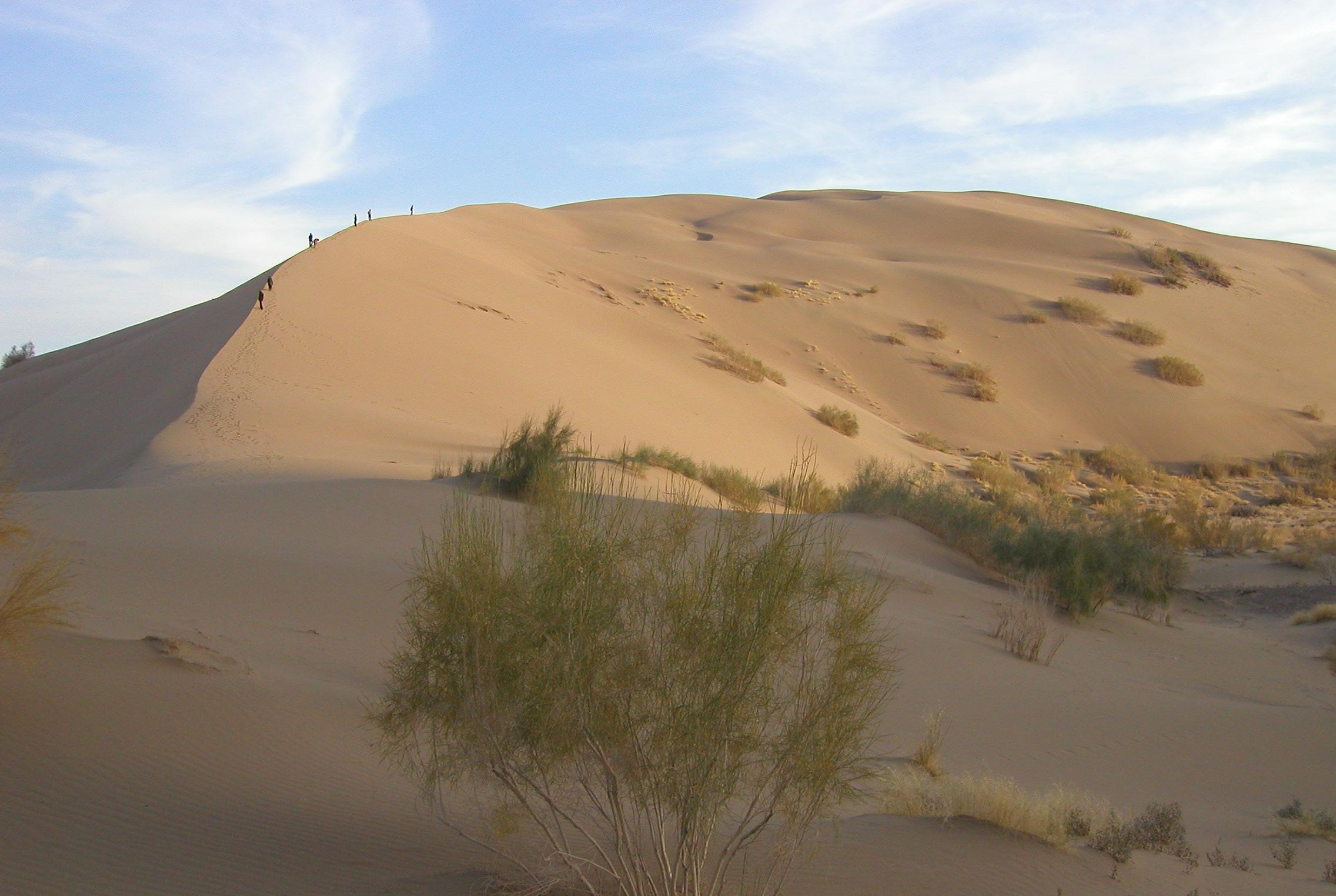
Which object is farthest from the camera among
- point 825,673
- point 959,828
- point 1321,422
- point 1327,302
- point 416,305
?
point 1327,302

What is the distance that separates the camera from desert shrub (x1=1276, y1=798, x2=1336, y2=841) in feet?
22.6

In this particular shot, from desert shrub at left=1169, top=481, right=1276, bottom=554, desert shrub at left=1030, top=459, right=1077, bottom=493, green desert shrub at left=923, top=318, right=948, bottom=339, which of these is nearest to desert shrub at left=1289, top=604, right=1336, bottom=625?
desert shrub at left=1169, top=481, right=1276, bottom=554

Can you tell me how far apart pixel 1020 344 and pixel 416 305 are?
24878mm

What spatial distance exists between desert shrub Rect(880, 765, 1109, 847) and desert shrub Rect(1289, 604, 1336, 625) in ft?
37.9

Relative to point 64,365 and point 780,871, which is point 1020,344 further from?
point 780,871

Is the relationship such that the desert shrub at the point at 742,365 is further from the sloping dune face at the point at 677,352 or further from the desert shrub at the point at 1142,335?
the desert shrub at the point at 1142,335

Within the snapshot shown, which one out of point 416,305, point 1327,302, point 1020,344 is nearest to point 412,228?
point 416,305

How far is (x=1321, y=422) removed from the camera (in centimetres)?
3644

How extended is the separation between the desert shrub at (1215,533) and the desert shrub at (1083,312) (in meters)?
20.2

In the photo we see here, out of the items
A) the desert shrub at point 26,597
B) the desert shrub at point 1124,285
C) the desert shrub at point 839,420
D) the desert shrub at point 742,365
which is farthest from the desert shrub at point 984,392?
the desert shrub at point 26,597

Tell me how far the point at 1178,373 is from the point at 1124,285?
29.9 feet

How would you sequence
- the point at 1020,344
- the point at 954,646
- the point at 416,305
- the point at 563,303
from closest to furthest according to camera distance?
the point at 954,646 < the point at 416,305 < the point at 563,303 < the point at 1020,344

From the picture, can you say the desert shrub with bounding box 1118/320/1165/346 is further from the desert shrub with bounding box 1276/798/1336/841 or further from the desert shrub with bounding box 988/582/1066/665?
the desert shrub with bounding box 1276/798/1336/841

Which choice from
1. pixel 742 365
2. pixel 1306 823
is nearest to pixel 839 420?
pixel 742 365
